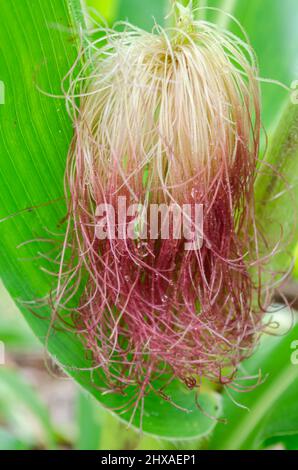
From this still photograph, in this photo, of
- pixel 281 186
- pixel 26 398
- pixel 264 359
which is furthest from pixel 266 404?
pixel 26 398

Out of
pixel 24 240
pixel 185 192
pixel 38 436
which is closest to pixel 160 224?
pixel 185 192

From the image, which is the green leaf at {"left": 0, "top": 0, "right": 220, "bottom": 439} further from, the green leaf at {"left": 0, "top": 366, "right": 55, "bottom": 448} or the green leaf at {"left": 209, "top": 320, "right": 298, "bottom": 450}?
the green leaf at {"left": 0, "top": 366, "right": 55, "bottom": 448}

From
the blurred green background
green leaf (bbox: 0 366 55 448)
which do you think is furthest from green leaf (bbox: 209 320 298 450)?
green leaf (bbox: 0 366 55 448)

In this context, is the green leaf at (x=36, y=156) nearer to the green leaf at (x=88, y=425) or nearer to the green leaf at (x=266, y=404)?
the green leaf at (x=266, y=404)

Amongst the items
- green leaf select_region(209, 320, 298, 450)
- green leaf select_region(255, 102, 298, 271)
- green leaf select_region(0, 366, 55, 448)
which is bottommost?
green leaf select_region(0, 366, 55, 448)

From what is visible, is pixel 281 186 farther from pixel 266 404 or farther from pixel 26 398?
pixel 26 398

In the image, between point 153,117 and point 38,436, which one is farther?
point 38,436

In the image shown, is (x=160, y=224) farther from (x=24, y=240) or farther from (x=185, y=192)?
(x=24, y=240)
